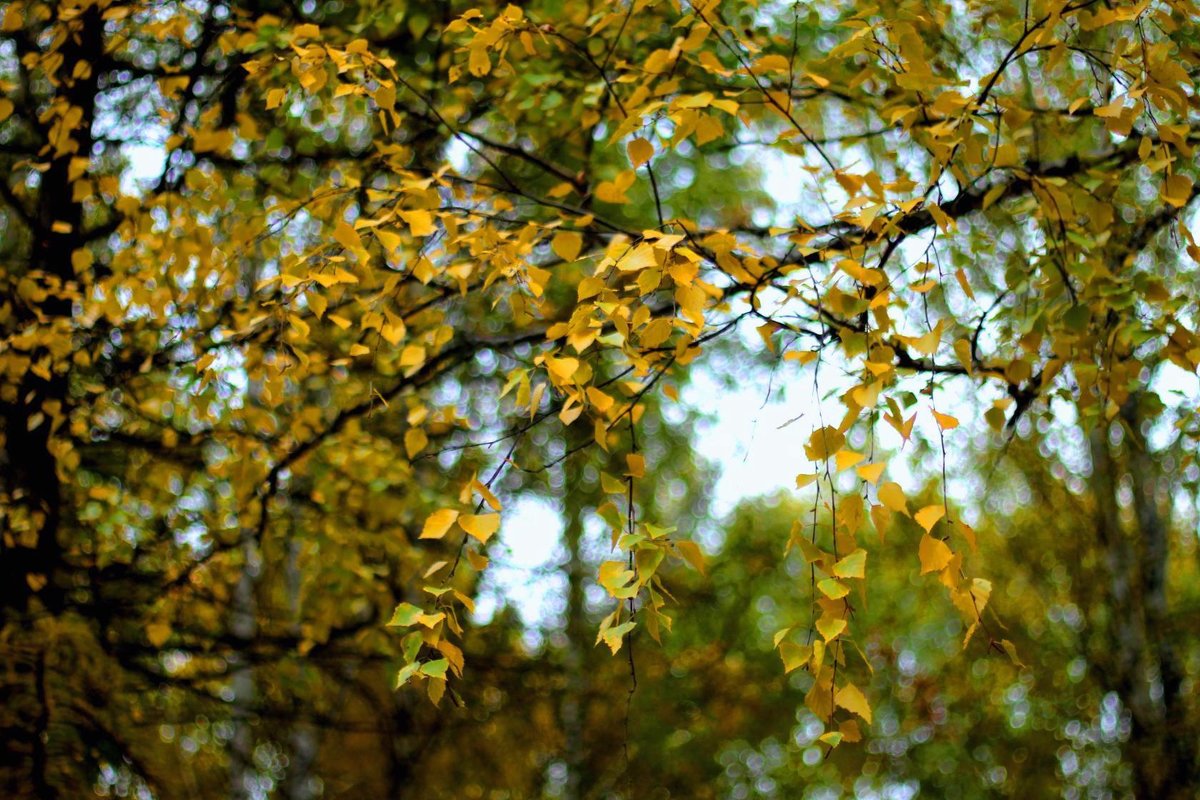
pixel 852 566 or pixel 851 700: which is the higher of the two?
pixel 852 566

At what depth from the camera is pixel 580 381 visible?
7.32 feet

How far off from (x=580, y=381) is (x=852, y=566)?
724mm

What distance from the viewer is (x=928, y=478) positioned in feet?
25.4

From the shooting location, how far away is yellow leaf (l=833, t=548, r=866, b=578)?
1.82 metres

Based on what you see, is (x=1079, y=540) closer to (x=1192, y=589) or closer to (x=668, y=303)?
(x=1192, y=589)

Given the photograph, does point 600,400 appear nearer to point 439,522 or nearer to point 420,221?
point 439,522

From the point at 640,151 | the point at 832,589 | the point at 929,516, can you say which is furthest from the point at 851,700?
the point at 640,151

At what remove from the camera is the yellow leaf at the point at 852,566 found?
182 centimetres

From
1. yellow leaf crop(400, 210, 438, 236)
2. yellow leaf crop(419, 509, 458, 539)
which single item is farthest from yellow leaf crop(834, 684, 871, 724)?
yellow leaf crop(400, 210, 438, 236)

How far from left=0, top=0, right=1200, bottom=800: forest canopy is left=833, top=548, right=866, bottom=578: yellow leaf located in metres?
0.03

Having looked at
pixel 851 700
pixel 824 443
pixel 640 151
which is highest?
pixel 640 151

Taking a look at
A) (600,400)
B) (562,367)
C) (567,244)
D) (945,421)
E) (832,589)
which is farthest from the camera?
(567,244)

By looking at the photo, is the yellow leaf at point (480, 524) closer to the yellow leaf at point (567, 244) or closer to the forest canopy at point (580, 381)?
the forest canopy at point (580, 381)

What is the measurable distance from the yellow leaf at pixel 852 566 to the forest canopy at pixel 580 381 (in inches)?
1.3
